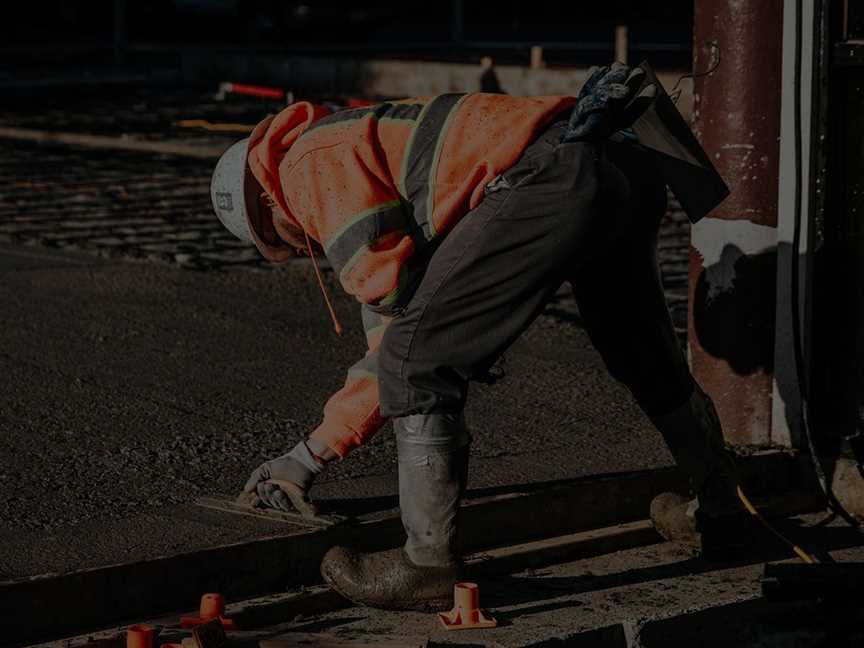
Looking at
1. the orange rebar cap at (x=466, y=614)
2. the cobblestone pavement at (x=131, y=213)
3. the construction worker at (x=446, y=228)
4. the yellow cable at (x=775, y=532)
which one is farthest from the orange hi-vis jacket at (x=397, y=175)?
the cobblestone pavement at (x=131, y=213)

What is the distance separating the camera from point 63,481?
545 centimetres

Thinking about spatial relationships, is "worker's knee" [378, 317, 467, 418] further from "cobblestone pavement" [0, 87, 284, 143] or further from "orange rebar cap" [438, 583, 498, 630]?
"cobblestone pavement" [0, 87, 284, 143]

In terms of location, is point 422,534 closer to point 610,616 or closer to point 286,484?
point 610,616

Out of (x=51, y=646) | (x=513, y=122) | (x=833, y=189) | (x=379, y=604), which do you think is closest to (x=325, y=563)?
(x=379, y=604)

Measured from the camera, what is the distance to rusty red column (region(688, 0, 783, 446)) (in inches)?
219

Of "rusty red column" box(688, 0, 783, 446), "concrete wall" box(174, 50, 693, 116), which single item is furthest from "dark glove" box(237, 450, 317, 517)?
"concrete wall" box(174, 50, 693, 116)

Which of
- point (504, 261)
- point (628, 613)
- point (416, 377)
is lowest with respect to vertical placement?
point (628, 613)

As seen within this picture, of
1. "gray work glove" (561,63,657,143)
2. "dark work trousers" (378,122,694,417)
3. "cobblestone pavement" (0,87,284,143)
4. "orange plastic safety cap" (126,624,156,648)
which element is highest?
"cobblestone pavement" (0,87,284,143)

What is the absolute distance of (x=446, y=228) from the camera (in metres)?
4.42

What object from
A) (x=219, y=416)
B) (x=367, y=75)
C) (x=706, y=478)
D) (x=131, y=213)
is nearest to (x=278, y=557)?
(x=706, y=478)

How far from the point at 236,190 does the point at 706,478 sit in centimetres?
151

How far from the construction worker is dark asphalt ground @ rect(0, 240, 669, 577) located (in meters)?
0.64

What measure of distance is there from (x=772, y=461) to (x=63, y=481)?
2193 mm

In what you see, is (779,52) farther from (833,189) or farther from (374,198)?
(374,198)
